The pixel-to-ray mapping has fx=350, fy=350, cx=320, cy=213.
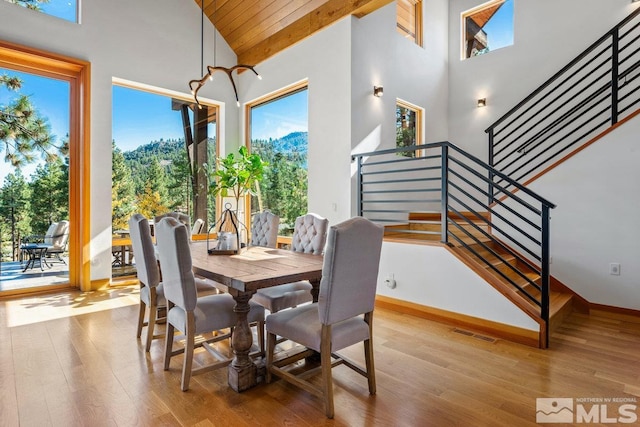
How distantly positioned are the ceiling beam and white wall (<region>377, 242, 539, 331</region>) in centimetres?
289

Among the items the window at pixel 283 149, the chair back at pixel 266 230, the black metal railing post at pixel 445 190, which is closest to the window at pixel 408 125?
the window at pixel 283 149

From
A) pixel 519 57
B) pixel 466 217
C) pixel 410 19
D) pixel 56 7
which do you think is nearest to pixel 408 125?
pixel 410 19

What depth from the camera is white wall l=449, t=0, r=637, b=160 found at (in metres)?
4.97

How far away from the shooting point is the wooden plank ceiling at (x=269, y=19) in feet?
14.9

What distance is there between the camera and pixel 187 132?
5.72 meters

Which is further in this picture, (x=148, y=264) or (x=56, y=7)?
(x=56, y=7)

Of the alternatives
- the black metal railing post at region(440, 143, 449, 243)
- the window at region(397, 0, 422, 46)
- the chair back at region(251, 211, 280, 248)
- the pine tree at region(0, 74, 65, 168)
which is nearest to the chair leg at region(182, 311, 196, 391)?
the chair back at region(251, 211, 280, 248)

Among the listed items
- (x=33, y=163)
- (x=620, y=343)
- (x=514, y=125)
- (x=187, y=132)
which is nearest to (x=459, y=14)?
(x=514, y=125)

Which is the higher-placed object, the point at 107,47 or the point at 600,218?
the point at 107,47

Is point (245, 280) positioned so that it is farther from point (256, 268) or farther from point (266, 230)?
point (266, 230)

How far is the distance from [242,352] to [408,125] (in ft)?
15.3

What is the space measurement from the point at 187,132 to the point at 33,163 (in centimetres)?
208

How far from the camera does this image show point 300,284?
10.2ft

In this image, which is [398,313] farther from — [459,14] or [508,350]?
[459,14]
